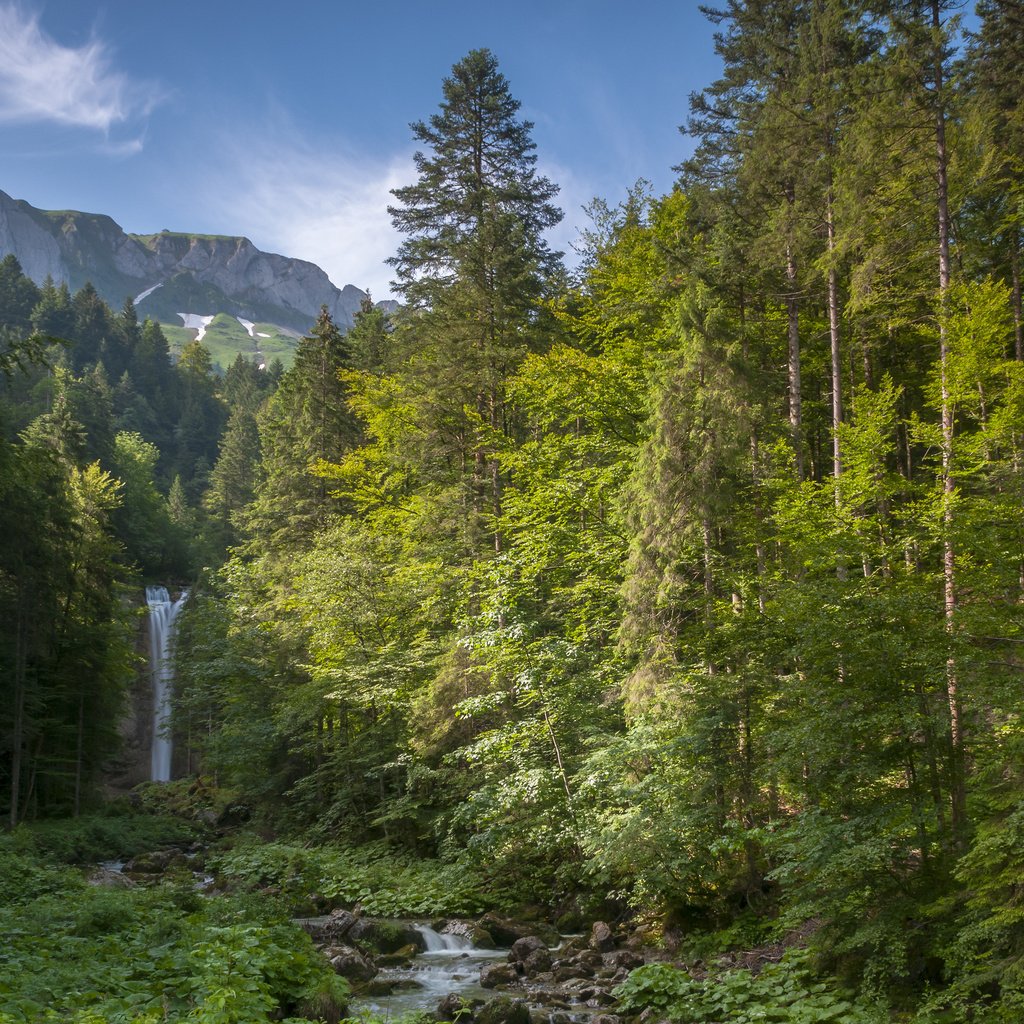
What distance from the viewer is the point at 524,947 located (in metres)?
11.9

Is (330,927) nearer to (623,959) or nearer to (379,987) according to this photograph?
(379,987)

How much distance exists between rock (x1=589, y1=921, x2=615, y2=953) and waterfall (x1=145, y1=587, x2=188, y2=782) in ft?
92.0

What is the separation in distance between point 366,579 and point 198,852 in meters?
9.47

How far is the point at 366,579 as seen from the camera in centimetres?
1998

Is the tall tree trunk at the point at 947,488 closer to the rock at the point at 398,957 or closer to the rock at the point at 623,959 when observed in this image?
the rock at the point at 623,959

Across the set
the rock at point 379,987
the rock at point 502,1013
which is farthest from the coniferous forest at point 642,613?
the rock at point 379,987

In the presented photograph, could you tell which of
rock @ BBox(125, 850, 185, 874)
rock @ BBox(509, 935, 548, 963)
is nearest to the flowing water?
rock @ BBox(509, 935, 548, 963)

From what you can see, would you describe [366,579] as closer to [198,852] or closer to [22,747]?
[198,852]

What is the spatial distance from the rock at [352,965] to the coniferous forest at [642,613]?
0.19 meters

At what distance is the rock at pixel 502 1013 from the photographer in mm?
8766

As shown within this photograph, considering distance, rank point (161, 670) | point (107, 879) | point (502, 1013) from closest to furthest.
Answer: point (502, 1013) → point (107, 879) → point (161, 670)

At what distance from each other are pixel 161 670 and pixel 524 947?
34.7 m

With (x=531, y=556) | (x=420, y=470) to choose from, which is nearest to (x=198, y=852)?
(x=420, y=470)

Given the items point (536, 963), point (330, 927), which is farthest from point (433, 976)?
point (330, 927)
